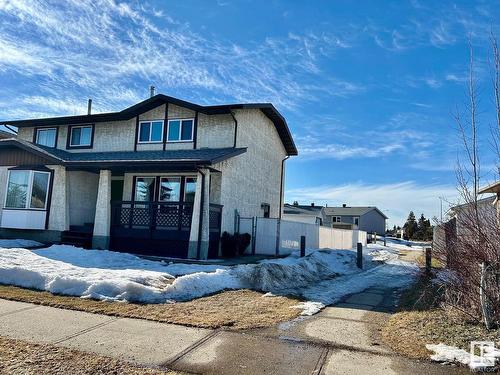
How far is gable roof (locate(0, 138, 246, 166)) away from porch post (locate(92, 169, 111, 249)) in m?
0.88

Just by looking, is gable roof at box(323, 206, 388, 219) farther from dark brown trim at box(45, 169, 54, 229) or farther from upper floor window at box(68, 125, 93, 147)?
dark brown trim at box(45, 169, 54, 229)

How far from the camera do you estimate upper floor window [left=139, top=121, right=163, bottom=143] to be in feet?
65.0

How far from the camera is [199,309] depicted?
25.8 feet

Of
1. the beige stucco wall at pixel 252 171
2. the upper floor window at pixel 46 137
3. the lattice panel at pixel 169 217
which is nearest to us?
the lattice panel at pixel 169 217

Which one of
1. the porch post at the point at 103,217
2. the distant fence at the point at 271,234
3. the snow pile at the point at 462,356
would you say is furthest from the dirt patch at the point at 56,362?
the distant fence at the point at 271,234

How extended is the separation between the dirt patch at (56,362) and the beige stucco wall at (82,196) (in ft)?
45.6

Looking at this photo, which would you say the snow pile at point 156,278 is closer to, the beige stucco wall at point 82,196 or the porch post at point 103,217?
the porch post at point 103,217

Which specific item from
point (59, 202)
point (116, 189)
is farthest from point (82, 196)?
point (116, 189)

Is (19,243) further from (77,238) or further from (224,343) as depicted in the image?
(224,343)

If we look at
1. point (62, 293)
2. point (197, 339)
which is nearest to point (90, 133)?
point (62, 293)

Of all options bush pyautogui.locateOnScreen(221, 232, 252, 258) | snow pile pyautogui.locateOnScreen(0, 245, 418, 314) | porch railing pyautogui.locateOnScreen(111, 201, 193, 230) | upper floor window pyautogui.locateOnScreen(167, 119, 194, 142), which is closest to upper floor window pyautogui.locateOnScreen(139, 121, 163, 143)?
upper floor window pyautogui.locateOnScreen(167, 119, 194, 142)

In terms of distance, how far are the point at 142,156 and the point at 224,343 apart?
44.0ft

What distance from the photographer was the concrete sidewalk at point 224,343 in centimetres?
485

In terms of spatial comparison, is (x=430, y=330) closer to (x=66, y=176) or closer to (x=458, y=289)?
(x=458, y=289)
